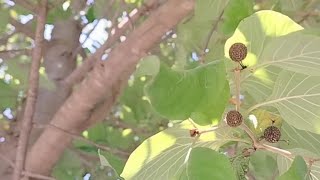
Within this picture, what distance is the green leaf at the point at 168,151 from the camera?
846mm

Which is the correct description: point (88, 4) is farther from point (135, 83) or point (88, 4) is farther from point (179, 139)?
point (179, 139)

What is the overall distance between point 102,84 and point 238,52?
80cm

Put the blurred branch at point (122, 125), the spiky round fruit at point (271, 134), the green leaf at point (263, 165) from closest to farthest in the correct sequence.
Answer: the spiky round fruit at point (271, 134) → the green leaf at point (263, 165) → the blurred branch at point (122, 125)

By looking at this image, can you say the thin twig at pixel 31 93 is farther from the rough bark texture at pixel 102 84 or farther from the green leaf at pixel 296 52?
the green leaf at pixel 296 52

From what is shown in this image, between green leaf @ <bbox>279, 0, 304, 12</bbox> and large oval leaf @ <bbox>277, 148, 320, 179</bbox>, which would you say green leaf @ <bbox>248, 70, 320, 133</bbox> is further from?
green leaf @ <bbox>279, 0, 304, 12</bbox>

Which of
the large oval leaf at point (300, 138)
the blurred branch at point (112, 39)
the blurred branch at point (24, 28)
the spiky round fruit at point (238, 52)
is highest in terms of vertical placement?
the blurred branch at point (24, 28)

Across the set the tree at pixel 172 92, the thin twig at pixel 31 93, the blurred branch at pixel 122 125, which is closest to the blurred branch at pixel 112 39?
the tree at pixel 172 92

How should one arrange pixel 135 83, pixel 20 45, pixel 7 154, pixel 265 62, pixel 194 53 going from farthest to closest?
1. pixel 20 45
2. pixel 135 83
3. pixel 7 154
4. pixel 194 53
5. pixel 265 62

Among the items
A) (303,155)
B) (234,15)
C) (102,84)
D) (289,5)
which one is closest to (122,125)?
(102,84)

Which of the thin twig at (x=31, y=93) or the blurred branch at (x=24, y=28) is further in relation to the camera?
the blurred branch at (x=24, y=28)

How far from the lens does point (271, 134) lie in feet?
2.76

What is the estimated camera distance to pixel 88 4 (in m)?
1.93

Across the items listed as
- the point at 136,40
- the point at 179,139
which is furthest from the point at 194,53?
the point at 179,139

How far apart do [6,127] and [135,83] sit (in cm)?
38
